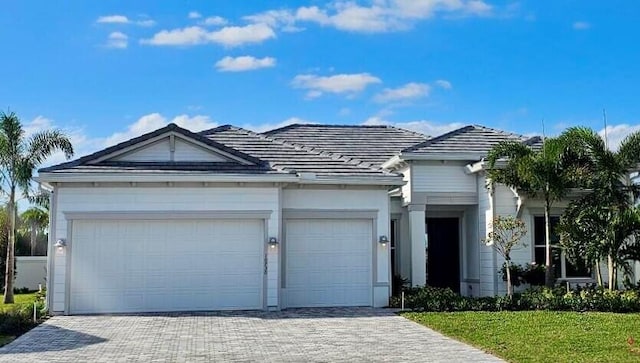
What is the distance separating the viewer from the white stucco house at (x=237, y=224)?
1527 centimetres

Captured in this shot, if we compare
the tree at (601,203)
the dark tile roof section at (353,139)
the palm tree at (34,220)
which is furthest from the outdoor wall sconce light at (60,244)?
the palm tree at (34,220)

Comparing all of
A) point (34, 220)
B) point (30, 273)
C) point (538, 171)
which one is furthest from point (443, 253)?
point (34, 220)

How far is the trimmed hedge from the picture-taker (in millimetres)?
15266

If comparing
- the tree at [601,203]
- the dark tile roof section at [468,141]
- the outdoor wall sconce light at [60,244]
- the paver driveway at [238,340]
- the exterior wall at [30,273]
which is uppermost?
the dark tile roof section at [468,141]

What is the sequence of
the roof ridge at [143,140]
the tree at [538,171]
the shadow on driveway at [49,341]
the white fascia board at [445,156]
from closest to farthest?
the shadow on driveway at [49,341] < the roof ridge at [143,140] < the tree at [538,171] < the white fascia board at [445,156]

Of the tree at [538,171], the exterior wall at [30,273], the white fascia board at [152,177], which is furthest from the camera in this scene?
the exterior wall at [30,273]

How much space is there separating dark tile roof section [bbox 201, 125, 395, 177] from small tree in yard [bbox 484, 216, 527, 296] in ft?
10.2

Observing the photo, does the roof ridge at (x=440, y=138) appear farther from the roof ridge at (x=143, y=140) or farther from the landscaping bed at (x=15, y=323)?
the landscaping bed at (x=15, y=323)

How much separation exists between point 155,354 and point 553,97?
14.3 meters

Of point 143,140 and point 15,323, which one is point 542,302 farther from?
point 15,323

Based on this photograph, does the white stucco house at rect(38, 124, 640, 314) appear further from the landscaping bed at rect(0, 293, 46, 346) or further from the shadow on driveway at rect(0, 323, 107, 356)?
the shadow on driveway at rect(0, 323, 107, 356)

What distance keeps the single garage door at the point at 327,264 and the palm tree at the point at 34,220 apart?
1768 centimetres

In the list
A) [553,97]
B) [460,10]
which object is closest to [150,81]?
[460,10]

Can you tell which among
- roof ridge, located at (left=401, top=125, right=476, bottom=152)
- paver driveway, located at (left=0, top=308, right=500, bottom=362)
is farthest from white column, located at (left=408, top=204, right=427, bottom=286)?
paver driveway, located at (left=0, top=308, right=500, bottom=362)
